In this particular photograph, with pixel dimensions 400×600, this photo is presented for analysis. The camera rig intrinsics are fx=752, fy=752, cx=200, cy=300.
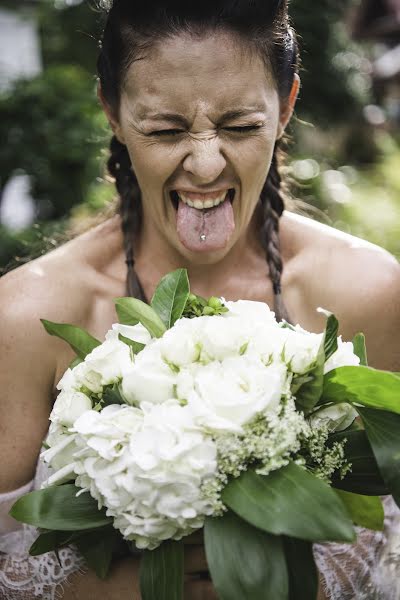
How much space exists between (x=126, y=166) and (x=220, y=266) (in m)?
0.48

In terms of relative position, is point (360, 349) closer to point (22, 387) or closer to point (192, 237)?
point (192, 237)

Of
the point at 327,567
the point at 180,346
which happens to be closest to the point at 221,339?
the point at 180,346

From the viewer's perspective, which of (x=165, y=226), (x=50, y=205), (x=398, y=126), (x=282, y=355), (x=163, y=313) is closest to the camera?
(x=282, y=355)

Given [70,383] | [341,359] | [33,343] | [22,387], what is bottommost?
[22,387]

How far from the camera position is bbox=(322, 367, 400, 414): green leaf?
1488mm

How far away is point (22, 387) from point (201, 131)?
94 cm

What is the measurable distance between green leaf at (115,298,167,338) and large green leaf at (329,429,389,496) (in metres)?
0.44

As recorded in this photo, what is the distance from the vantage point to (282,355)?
153 cm

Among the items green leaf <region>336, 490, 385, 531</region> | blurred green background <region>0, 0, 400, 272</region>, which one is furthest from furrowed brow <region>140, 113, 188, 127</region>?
green leaf <region>336, 490, 385, 531</region>

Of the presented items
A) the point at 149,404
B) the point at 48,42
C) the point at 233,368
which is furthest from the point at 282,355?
the point at 48,42

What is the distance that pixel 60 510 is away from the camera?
160cm

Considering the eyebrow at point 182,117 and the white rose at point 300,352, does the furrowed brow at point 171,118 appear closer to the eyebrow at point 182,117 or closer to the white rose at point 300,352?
the eyebrow at point 182,117

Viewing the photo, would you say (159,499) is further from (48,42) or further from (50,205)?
(48,42)

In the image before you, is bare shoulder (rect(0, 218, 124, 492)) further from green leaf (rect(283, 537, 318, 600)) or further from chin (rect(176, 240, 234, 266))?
green leaf (rect(283, 537, 318, 600))
